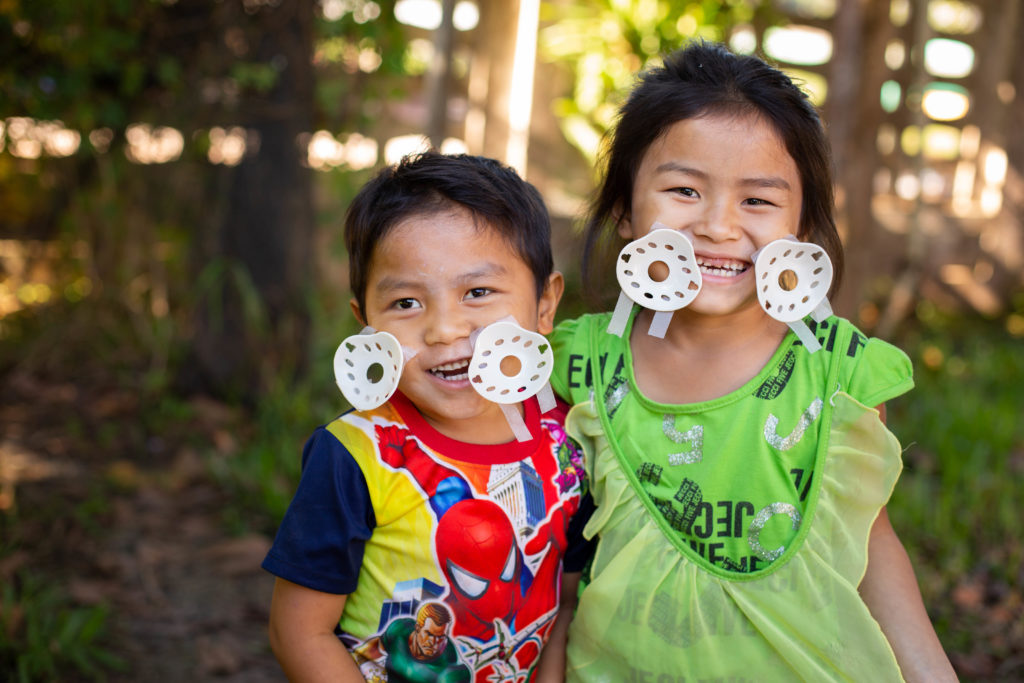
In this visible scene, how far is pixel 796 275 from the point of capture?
1.45 m

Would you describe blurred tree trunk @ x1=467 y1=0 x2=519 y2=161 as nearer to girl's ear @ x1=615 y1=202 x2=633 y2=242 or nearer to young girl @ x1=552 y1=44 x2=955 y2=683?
girl's ear @ x1=615 y1=202 x2=633 y2=242

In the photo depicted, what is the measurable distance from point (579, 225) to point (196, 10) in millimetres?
2596

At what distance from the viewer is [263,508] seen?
120 inches

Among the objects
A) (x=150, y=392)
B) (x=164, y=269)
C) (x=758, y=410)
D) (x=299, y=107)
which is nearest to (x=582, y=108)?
(x=299, y=107)

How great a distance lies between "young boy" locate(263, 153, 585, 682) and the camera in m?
1.33

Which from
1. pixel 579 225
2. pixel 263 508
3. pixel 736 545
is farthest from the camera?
pixel 263 508

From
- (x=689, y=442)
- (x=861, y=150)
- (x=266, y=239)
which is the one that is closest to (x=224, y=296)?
(x=266, y=239)

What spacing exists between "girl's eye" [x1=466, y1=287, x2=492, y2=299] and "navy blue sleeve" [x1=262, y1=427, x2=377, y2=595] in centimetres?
32

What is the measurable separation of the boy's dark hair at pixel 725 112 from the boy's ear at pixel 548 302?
218 mm

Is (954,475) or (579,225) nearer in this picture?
(579,225)

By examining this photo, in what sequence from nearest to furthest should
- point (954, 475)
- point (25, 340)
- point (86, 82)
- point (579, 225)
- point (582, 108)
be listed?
1. point (579, 225)
2. point (954, 475)
3. point (86, 82)
4. point (25, 340)
5. point (582, 108)

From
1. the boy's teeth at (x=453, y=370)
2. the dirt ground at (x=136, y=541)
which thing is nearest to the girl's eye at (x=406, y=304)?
the boy's teeth at (x=453, y=370)

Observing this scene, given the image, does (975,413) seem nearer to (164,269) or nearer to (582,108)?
(582,108)

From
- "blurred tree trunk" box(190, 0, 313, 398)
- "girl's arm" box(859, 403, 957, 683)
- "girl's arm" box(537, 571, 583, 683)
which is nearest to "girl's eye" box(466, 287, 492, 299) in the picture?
"girl's arm" box(537, 571, 583, 683)
